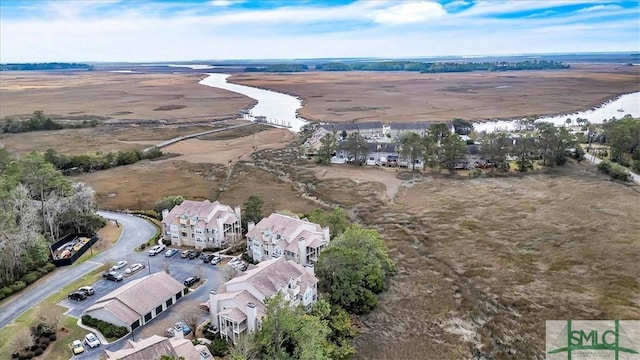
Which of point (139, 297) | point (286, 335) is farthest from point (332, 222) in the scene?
point (139, 297)

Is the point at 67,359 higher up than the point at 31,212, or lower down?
lower down

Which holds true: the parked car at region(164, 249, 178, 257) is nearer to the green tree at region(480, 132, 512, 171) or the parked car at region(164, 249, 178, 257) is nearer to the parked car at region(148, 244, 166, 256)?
the parked car at region(148, 244, 166, 256)

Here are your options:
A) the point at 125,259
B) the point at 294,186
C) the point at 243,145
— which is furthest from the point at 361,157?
the point at 125,259

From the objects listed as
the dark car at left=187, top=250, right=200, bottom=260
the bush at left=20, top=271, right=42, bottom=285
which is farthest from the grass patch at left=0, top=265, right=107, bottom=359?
the dark car at left=187, top=250, right=200, bottom=260

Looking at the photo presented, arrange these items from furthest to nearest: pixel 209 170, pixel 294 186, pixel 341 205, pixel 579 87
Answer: pixel 579 87 < pixel 209 170 < pixel 294 186 < pixel 341 205

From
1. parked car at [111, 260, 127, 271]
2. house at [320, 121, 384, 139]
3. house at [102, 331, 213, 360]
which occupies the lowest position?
parked car at [111, 260, 127, 271]

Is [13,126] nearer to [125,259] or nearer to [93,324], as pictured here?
[125,259]

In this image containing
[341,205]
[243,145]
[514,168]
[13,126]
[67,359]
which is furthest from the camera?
[13,126]

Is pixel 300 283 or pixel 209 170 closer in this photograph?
pixel 300 283
